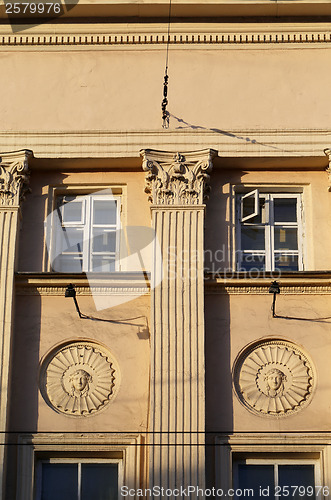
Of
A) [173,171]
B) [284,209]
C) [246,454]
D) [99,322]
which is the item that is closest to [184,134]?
[173,171]

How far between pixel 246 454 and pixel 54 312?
3.54 metres

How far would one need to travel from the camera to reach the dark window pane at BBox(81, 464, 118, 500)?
16141 millimetres

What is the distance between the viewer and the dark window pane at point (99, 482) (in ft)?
53.0

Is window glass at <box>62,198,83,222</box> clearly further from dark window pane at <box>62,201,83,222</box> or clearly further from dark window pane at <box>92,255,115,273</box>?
dark window pane at <box>92,255,115,273</box>

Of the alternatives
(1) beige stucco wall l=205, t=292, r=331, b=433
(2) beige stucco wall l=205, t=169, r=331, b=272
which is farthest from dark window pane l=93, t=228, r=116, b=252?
(1) beige stucco wall l=205, t=292, r=331, b=433

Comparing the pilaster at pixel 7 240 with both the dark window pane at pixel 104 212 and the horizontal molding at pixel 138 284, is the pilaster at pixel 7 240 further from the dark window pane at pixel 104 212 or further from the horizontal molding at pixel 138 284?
the dark window pane at pixel 104 212

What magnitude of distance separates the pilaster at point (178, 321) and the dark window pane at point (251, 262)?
0.87m

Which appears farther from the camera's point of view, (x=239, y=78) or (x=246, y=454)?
(x=239, y=78)

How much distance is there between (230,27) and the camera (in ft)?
60.6

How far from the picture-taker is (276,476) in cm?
1620

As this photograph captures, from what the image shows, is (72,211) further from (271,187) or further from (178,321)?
(271,187)

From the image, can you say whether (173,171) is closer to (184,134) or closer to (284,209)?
(184,134)

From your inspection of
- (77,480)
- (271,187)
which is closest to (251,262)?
(271,187)

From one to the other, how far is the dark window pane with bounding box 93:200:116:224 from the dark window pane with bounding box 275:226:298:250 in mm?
2579
